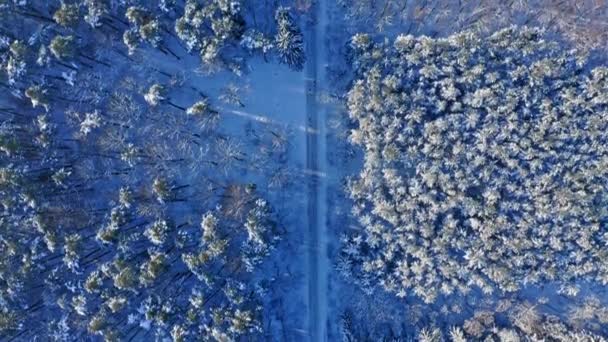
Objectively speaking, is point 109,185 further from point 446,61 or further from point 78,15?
point 446,61

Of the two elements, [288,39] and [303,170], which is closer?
[288,39]

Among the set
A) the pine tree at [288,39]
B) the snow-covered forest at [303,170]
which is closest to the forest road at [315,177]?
the snow-covered forest at [303,170]

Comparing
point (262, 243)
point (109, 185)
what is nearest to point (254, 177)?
point (262, 243)

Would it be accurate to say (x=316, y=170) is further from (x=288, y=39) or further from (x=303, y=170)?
(x=288, y=39)

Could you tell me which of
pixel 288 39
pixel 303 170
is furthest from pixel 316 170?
pixel 288 39

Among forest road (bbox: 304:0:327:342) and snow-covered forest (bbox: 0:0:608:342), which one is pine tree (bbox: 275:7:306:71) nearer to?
A: snow-covered forest (bbox: 0:0:608:342)

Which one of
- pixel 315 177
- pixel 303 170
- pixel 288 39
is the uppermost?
pixel 288 39
